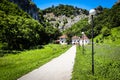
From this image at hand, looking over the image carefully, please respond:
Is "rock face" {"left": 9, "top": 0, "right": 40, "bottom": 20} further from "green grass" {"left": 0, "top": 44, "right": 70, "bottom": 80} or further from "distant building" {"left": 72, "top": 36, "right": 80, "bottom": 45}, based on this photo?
"green grass" {"left": 0, "top": 44, "right": 70, "bottom": 80}

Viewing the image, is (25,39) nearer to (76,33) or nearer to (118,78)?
(118,78)

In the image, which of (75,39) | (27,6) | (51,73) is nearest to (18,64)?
(51,73)

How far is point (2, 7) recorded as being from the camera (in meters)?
105

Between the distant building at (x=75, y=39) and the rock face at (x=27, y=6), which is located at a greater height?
the rock face at (x=27, y=6)

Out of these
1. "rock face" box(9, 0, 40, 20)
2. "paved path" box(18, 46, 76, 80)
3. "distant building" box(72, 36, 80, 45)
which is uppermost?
"rock face" box(9, 0, 40, 20)

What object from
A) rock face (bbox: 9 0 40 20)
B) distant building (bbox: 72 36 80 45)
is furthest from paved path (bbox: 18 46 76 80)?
distant building (bbox: 72 36 80 45)

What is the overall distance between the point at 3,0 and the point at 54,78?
10774 centimetres

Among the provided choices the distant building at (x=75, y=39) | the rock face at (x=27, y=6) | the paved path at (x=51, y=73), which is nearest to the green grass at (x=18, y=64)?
the paved path at (x=51, y=73)

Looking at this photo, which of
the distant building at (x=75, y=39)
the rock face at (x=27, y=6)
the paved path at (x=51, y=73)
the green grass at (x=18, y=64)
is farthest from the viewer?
the distant building at (x=75, y=39)

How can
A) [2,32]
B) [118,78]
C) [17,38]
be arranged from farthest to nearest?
[17,38] < [2,32] < [118,78]

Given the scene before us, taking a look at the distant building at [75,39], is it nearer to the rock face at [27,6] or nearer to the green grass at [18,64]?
the rock face at [27,6]

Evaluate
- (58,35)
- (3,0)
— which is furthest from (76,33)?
(3,0)

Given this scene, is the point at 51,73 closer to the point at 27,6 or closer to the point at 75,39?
the point at 27,6

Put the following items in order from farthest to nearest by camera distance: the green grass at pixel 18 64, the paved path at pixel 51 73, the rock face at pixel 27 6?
1. the rock face at pixel 27 6
2. the green grass at pixel 18 64
3. the paved path at pixel 51 73
